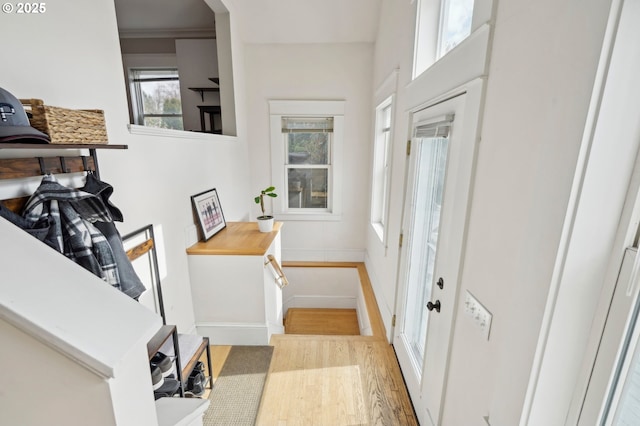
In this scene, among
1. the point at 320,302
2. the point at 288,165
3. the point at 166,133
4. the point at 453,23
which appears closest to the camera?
the point at 453,23

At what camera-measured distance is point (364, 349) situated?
7.61 feet

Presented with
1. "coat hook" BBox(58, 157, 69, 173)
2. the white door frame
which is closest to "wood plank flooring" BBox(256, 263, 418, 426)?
the white door frame

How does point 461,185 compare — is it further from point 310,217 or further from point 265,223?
point 310,217

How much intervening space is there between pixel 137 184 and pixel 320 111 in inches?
98.4

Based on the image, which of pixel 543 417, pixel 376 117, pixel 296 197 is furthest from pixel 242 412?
pixel 376 117

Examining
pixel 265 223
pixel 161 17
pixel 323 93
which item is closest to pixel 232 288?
pixel 265 223

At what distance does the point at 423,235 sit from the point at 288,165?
8.08 feet

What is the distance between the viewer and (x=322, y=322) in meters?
3.71

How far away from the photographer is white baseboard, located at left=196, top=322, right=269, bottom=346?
234cm

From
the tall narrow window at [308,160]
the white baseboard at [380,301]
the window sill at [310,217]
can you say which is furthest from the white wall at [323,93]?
the white baseboard at [380,301]

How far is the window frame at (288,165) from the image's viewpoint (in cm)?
354

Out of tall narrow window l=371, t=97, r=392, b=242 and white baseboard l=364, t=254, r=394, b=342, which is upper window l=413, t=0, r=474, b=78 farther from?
white baseboard l=364, t=254, r=394, b=342

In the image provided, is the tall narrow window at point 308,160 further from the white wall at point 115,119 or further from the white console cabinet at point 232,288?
the white console cabinet at point 232,288

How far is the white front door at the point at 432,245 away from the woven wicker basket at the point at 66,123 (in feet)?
4.93
